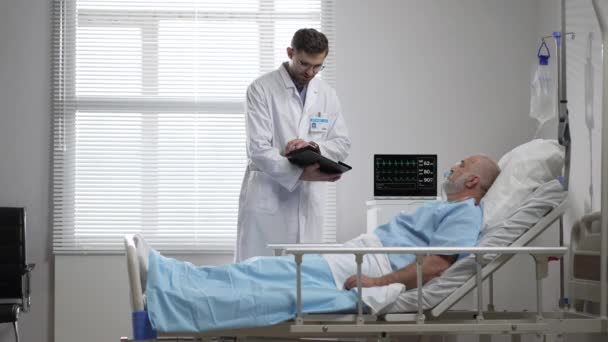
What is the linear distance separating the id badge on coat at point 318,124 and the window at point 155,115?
95cm

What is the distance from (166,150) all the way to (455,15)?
6.56ft

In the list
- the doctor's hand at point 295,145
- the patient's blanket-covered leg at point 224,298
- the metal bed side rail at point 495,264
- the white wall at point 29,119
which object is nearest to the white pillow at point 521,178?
the metal bed side rail at point 495,264

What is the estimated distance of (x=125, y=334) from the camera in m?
4.77

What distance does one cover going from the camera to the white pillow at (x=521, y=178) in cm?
298

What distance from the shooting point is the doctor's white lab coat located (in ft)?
12.8

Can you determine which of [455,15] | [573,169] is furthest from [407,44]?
[573,169]

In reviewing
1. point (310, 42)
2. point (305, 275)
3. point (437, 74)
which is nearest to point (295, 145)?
point (310, 42)

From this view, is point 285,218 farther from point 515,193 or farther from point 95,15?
point 95,15

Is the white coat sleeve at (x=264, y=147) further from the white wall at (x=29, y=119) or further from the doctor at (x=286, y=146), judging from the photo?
the white wall at (x=29, y=119)

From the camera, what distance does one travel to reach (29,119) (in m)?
4.90

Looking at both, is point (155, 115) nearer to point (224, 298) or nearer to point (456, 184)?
point (456, 184)

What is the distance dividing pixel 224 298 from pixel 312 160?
116cm

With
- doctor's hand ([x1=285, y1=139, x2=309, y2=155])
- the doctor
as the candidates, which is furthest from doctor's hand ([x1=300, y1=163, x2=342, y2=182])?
doctor's hand ([x1=285, y1=139, x2=309, y2=155])

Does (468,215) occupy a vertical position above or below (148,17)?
below
